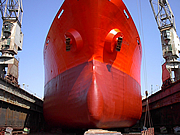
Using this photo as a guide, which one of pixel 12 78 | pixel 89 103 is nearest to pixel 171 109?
pixel 89 103

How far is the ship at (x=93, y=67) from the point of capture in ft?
21.7

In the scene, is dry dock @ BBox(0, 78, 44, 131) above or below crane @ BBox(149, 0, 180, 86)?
below

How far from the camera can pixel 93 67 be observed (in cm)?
700

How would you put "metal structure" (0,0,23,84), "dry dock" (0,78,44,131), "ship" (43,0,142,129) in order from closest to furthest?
"ship" (43,0,142,129)
"dry dock" (0,78,44,131)
"metal structure" (0,0,23,84)

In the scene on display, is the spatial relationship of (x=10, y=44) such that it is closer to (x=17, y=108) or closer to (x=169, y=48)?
(x=17, y=108)

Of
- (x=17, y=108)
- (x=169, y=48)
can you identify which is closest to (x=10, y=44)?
(x=17, y=108)

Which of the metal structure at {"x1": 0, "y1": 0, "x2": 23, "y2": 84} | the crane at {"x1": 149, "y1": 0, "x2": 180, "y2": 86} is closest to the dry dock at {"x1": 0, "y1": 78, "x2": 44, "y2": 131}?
the metal structure at {"x1": 0, "y1": 0, "x2": 23, "y2": 84}

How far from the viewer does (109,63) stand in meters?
7.65

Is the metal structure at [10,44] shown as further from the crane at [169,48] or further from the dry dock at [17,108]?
the crane at [169,48]

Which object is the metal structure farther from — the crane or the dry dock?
the crane

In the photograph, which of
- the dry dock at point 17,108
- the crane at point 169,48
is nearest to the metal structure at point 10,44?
the dry dock at point 17,108

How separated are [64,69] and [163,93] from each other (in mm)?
7413

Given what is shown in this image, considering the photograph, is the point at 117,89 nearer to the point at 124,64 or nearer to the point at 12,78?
the point at 124,64

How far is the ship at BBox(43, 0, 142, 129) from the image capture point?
6.61 meters
